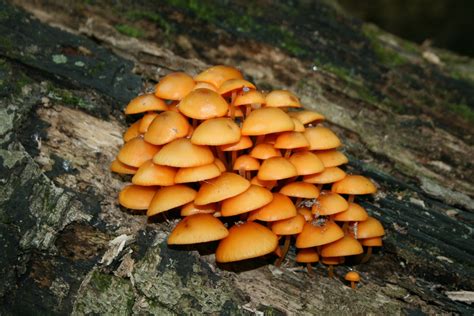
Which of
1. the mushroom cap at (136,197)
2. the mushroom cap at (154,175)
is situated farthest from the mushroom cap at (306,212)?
the mushroom cap at (136,197)

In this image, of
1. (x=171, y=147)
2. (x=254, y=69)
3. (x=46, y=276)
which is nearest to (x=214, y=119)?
(x=171, y=147)

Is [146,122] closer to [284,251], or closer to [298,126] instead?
[298,126]

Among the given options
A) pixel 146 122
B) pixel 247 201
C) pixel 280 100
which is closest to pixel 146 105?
pixel 146 122

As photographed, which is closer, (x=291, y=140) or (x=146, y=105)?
(x=291, y=140)

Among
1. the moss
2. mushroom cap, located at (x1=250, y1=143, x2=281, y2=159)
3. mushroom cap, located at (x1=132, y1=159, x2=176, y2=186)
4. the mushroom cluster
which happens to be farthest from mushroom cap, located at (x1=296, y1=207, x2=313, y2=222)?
the moss

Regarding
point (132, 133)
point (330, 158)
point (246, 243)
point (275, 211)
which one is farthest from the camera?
point (132, 133)

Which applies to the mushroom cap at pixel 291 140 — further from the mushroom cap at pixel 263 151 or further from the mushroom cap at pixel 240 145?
the mushroom cap at pixel 240 145
